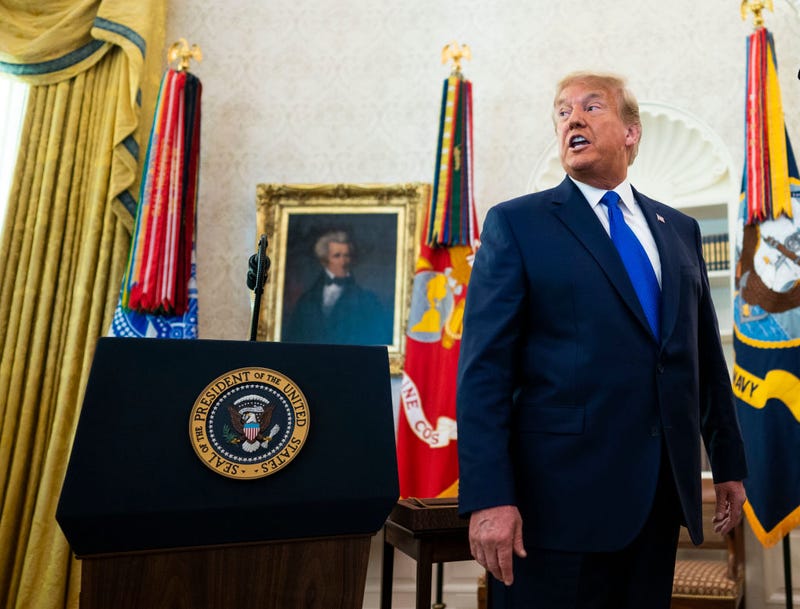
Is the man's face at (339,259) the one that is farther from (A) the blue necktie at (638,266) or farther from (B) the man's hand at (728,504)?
(B) the man's hand at (728,504)

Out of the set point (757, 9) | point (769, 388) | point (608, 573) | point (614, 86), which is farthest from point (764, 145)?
point (608, 573)

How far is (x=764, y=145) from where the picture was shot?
3107 millimetres

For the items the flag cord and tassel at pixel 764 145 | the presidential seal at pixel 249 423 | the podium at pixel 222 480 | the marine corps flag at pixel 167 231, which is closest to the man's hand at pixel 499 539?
the podium at pixel 222 480

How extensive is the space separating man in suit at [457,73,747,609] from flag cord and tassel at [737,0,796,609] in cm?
188

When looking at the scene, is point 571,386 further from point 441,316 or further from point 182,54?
point 182,54

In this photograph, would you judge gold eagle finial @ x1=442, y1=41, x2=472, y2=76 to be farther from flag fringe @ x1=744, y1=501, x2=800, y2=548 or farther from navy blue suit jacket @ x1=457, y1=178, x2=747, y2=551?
flag fringe @ x1=744, y1=501, x2=800, y2=548

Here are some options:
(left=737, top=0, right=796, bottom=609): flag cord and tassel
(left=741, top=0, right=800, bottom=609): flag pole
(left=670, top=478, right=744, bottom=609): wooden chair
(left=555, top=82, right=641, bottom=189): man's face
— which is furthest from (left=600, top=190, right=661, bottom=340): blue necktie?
(left=741, top=0, right=800, bottom=609): flag pole

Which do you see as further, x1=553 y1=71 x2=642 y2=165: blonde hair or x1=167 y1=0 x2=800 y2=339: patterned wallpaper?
x1=167 y1=0 x2=800 y2=339: patterned wallpaper

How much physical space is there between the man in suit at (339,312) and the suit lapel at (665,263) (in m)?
2.49

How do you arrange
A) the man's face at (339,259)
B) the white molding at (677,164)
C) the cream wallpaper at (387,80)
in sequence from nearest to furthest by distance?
the white molding at (677,164), the cream wallpaper at (387,80), the man's face at (339,259)

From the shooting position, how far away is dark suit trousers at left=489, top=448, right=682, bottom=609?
1242 millimetres

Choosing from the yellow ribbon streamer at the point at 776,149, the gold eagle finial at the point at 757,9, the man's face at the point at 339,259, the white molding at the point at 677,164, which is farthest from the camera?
the man's face at the point at 339,259

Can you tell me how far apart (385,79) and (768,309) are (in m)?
2.62

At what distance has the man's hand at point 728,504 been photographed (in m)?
1.55
